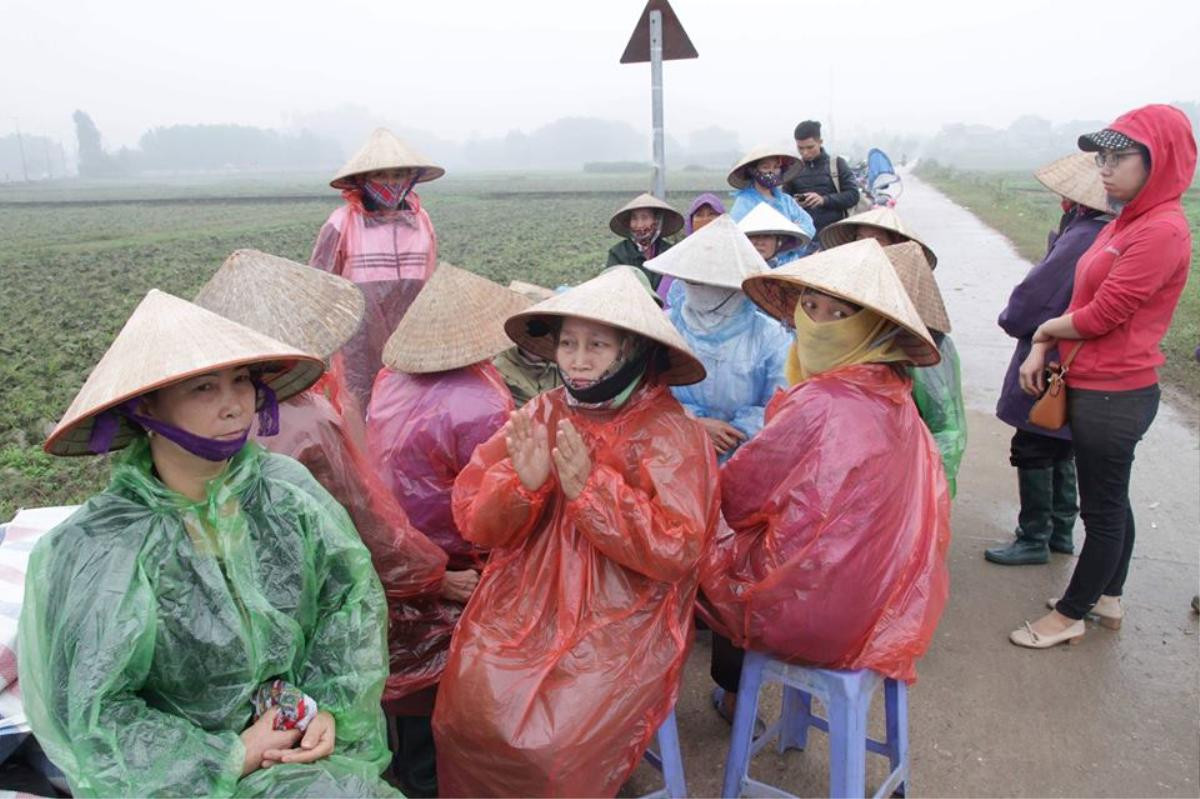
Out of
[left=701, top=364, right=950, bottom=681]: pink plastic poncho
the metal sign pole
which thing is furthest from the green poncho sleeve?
the metal sign pole

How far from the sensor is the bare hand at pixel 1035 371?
3.57 meters

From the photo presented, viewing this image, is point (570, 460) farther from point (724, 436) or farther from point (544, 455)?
point (724, 436)

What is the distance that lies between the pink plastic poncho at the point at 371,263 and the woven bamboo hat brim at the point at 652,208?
55.5 inches

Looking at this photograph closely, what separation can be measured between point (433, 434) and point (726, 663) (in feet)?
4.44

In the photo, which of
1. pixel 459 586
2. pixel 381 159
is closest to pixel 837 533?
pixel 459 586

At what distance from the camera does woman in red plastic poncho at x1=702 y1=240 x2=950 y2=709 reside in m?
2.34

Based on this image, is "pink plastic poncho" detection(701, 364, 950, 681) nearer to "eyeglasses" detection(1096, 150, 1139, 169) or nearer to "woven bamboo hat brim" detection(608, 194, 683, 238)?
"eyeglasses" detection(1096, 150, 1139, 169)

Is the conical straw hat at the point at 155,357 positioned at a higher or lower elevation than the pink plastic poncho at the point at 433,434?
higher

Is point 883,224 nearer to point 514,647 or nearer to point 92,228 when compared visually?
point 514,647

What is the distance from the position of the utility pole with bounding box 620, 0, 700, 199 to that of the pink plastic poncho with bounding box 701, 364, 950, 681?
3.51 metres

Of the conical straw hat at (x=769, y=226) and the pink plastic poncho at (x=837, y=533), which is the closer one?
the pink plastic poncho at (x=837, y=533)

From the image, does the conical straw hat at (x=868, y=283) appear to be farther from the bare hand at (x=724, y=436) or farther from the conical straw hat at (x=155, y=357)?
the conical straw hat at (x=155, y=357)

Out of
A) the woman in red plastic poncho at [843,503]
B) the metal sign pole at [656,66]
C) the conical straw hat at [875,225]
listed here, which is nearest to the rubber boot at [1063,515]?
the conical straw hat at [875,225]

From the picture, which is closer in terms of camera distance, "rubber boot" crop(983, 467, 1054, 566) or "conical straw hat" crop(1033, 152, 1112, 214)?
"conical straw hat" crop(1033, 152, 1112, 214)
